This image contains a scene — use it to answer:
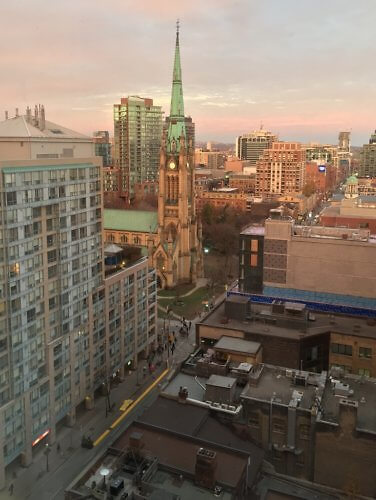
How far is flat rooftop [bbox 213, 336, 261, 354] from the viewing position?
49.4 metres

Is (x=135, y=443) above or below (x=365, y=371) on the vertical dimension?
above

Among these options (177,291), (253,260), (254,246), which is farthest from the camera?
(177,291)

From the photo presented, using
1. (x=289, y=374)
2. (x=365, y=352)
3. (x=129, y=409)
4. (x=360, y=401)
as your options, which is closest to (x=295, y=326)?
(x=365, y=352)

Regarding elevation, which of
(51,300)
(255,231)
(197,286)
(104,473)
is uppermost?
(255,231)

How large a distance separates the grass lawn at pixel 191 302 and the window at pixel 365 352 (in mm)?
33014

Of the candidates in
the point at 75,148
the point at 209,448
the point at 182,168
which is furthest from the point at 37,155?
the point at 182,168

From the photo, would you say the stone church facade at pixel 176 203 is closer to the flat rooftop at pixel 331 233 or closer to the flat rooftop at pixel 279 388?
the flat rooftop at pixel 331 233

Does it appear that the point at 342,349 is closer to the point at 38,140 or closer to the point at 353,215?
the point at 38,140

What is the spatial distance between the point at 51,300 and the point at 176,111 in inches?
2534

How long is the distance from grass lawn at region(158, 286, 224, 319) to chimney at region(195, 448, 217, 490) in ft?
174

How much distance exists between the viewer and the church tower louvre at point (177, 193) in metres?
99.4

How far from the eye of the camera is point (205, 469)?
29.8m

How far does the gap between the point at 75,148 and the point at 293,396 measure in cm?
3228

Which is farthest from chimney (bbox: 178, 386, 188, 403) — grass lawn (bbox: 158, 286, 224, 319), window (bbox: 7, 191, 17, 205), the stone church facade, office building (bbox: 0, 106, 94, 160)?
the stone church facade
